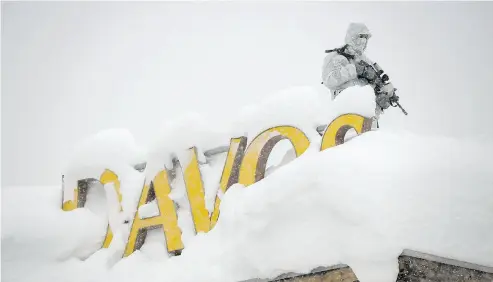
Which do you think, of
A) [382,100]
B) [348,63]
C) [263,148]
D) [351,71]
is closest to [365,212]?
[263,148]

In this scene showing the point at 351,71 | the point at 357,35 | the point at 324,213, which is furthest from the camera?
the point at 357,35

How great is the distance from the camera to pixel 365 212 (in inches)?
115

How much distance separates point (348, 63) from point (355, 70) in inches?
6.1

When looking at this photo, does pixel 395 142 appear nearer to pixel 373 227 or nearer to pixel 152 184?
pixel 373 227

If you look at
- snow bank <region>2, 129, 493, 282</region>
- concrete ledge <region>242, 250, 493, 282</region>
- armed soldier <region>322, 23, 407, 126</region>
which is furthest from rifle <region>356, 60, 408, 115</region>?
concrete ledge <region>242, 250, 493, 282</region>

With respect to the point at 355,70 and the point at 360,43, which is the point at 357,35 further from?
the point at 355,70

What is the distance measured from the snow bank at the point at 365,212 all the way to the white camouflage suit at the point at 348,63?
6.02 ft

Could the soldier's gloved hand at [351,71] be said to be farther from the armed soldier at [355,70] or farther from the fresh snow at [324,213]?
the fresh snow at [324,213]

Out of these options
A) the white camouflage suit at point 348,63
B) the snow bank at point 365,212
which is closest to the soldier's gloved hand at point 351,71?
the white camouflage suit at point 348,63

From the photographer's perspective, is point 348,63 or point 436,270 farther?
point 348,63

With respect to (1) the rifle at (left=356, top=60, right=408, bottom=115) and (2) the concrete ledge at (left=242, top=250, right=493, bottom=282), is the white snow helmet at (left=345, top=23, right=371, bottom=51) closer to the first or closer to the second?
(1) the rifle at (left=356, top=60, right=408, bottom=115)

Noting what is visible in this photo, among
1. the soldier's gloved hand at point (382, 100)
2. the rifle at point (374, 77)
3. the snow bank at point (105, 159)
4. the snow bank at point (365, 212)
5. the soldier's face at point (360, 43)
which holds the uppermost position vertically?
the soldier's face at point (360, 43)

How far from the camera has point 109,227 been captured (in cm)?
600

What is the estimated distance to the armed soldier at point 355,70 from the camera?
5371 millimetres
